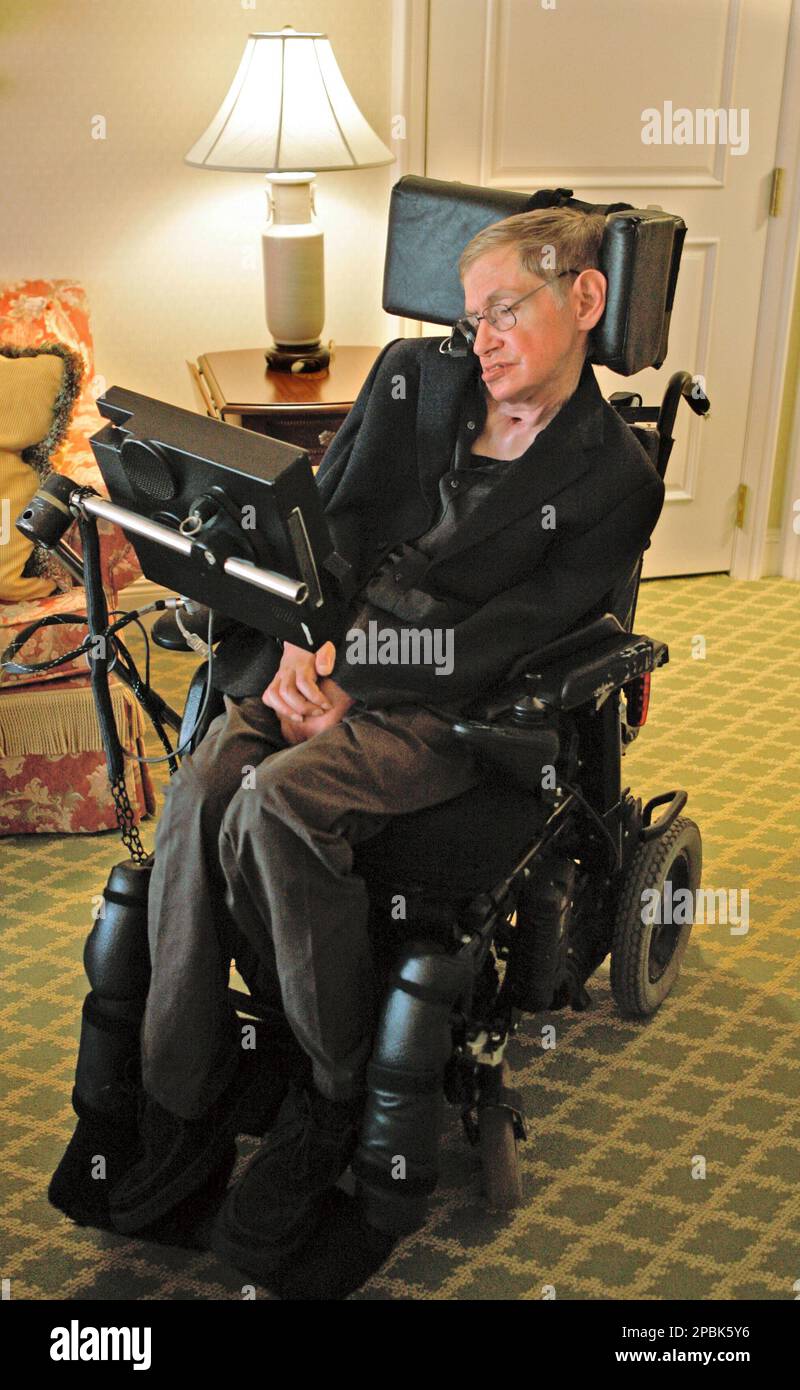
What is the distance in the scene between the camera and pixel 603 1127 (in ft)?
6.71

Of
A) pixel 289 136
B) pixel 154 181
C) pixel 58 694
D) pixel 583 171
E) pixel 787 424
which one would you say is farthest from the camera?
pixel 787 424

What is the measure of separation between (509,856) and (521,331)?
688 mm

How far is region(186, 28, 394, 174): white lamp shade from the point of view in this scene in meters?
2.98

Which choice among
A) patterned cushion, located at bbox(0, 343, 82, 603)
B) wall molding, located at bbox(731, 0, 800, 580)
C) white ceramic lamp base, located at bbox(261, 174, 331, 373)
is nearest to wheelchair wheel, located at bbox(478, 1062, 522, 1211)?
patterned cushion, located at bbox(0, 343, 82, 603)

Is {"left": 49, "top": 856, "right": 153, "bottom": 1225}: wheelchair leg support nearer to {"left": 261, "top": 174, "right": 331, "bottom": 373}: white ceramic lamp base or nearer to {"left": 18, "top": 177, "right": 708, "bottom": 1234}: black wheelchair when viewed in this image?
{"left": 18, "top": 177, "right": 708, "bottom": 1234}: black wheelchair

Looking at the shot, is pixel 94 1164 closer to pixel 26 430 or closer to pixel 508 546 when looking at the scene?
pixel 508 546

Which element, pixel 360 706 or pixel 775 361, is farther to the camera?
pixel 775 361

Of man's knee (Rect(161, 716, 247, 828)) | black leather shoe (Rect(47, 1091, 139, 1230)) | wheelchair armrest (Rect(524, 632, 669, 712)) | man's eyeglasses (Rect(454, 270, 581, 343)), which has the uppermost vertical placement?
man's eyeglasses (Rect(454, 270, 581, 343))

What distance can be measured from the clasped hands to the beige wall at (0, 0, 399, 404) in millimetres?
1766

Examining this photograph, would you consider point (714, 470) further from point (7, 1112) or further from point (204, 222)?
point (7, 1112)

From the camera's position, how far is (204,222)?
339cm

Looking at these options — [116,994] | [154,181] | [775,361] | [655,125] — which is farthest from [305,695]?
[775,361]
